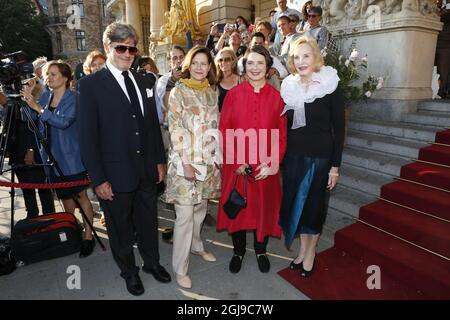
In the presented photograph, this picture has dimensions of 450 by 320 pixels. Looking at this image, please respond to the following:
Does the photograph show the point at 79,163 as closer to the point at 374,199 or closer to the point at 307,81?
the point at 307,81

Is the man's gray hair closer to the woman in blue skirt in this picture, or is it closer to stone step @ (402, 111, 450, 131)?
the woman in blue skirt

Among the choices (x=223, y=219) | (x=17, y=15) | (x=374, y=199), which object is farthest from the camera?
(x=17, y=15)

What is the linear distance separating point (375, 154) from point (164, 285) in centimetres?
321

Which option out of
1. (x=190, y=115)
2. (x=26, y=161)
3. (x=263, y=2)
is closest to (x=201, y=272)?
(x=190, y=115)

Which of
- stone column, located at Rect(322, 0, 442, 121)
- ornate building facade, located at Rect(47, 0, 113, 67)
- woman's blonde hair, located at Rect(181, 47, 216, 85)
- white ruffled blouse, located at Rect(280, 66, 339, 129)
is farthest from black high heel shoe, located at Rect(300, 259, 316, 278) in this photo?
ornate building facade, located at Rect(47, 0, 113, 67)

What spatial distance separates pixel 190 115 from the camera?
272 centimetres

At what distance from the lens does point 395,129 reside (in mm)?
4391

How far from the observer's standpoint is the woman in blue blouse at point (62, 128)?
3.23 metres

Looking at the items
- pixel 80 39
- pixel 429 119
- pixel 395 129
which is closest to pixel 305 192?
pixel 395 129

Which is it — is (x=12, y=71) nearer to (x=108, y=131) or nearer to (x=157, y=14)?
(x=108, y=131)

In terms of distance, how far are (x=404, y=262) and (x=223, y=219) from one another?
1701mm

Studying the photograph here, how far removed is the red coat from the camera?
2775 mm

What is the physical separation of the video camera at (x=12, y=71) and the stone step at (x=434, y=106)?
Result: 5271 mm

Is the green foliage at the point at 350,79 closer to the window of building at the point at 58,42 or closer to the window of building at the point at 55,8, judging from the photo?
the window of building at the point at 58,42
